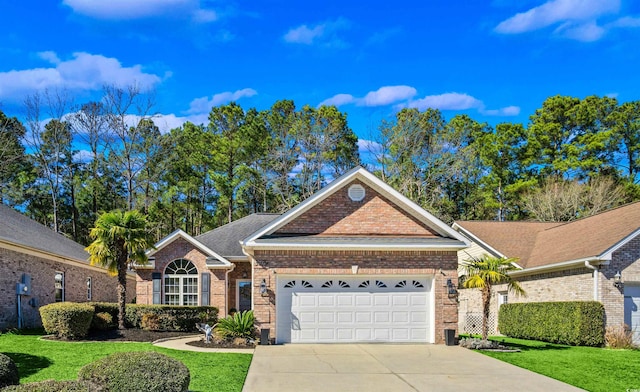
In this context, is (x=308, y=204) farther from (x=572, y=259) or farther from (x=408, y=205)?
(x=572, y=259)

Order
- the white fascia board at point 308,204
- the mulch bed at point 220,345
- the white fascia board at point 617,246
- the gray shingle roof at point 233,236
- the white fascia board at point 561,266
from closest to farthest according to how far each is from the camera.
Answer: the mulch bed at point 220,345 < the white fascia board at point 308,204 < the white fascia board at point 617,246 < the white fascia board at point 561,266 < the gray shingle roof at point 233,236

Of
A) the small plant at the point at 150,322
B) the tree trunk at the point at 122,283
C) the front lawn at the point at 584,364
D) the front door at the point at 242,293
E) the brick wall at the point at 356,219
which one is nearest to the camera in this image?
the front lawn at the point at 584,364

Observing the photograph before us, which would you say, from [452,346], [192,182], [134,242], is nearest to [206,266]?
[134,242]

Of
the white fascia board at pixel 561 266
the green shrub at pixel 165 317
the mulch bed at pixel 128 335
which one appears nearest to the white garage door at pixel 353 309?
the mulch bed at pixel 128 335

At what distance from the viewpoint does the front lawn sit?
472 inches

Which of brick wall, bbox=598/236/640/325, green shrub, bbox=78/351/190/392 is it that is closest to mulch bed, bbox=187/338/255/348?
green shrub, bbox=78/351/190/392

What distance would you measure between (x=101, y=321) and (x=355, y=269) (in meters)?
9.28

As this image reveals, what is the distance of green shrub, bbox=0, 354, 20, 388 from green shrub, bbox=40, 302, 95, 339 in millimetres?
9331

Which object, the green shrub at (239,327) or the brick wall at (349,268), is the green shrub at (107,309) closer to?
the green shrub at (239,327)

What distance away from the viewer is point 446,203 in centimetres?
4394

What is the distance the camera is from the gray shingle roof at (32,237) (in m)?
20.8

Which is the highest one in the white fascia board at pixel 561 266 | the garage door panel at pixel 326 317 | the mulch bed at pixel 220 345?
the white fascia board at pixel 561 266

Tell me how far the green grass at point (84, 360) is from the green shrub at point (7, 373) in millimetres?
2658

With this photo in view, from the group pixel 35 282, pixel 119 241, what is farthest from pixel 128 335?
pixel 35 282
